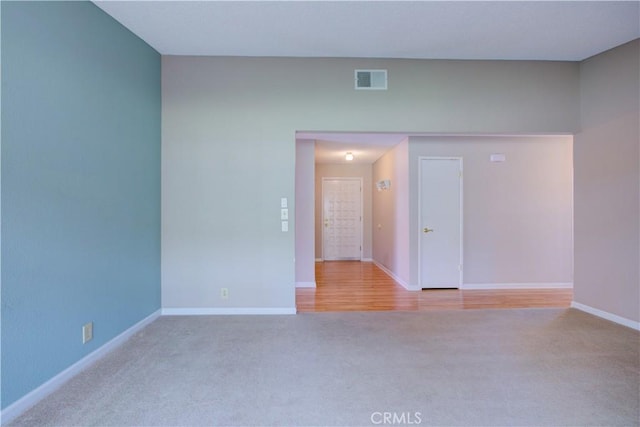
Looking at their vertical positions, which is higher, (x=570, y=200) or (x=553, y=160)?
(x=553, y=160)

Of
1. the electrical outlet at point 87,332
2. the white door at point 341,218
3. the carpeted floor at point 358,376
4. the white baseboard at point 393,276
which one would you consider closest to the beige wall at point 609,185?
the carpeted floor at point 358,376

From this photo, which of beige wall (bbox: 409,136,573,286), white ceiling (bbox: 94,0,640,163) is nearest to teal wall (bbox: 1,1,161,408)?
white ceiling (bbox: 94,0,640,163)

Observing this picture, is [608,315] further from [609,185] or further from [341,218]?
[341,218]

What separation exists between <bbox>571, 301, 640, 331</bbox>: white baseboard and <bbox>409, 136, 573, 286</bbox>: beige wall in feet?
3.64

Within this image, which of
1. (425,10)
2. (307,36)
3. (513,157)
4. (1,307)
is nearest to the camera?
(1,307)

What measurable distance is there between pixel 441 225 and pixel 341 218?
340 cm

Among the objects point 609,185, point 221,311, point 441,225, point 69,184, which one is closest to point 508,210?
point 441,225

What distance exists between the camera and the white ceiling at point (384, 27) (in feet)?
8.37

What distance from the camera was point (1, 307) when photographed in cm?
177

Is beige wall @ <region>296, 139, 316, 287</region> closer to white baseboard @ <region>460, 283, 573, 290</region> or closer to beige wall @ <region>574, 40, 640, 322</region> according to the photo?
white baseboard @ <region>460, 283, 573, 290</region>

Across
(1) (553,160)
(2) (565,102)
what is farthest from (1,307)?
(1) (553,160)

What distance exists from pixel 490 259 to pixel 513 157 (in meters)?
1.62

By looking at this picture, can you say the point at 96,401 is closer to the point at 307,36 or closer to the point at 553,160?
the point at 307,36

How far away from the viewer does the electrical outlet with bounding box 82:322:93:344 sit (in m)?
2.37
